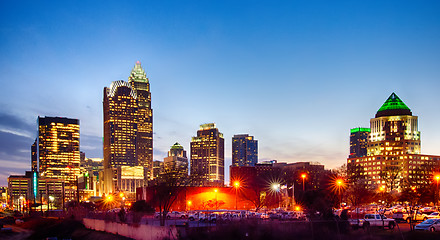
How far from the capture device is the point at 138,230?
5131 centimetres

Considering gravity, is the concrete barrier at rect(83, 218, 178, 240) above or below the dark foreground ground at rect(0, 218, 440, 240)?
below

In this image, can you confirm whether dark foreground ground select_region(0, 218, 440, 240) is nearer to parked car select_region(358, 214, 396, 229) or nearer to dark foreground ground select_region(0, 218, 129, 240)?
parked car select_region(358, 214, 396, 229)

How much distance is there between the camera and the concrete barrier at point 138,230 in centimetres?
4325

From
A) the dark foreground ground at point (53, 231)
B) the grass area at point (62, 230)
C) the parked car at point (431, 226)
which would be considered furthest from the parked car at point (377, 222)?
the dark foreground ground at point (53, 231)

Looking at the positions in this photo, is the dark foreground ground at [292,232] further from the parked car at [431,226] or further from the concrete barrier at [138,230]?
the parked car at [431,226]

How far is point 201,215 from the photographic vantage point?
7581 cm

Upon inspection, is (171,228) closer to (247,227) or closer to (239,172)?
(247,227)

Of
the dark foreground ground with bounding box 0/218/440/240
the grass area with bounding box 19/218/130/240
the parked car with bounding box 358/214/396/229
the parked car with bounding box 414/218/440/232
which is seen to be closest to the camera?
the dark foreground ground with bounding box 0/218/440/240

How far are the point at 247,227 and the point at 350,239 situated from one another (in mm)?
9342

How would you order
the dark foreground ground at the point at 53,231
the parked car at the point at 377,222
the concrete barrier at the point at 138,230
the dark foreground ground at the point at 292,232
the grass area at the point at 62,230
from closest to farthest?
the dark foreground ground at the point at 292,232 < the concrete barrier at the point at 138,230 < the parked car at the point at 377,222 < the grass area at the point at 62,230 < the dark foreground ground at the point at 53,231

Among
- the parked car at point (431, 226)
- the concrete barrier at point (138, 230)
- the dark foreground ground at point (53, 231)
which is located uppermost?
the parked car at point (431, 226)

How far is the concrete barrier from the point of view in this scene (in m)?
43.2

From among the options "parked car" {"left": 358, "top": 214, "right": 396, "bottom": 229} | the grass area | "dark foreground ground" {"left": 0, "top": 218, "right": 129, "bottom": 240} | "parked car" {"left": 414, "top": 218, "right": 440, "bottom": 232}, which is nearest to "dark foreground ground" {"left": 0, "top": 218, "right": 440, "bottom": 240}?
"parked car" {"left": 414, "top": 218, "right": 440, "bottom": 232}

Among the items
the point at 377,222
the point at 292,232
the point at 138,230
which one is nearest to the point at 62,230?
the point at 138,230
